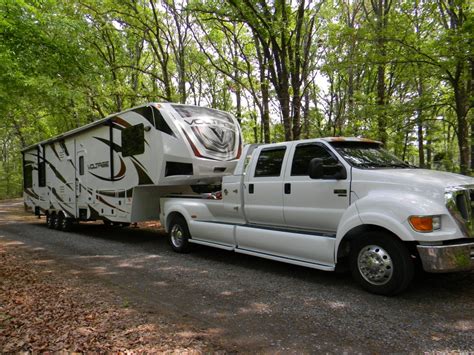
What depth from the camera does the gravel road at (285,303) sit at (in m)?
3.80

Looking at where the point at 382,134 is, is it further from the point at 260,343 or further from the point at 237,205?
the point at 260,343

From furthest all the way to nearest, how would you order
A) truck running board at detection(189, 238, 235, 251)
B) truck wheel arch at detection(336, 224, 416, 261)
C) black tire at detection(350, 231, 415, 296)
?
truck running board at detection(189, 238, 235, 251), truck wheel arch at detection(336, 224, 416, 261), black tire at detection(350, 231, 415, 296)

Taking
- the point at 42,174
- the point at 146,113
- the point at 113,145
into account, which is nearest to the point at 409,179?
the point at 146,113

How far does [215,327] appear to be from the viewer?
4195mm

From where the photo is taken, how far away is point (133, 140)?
31.0 ft

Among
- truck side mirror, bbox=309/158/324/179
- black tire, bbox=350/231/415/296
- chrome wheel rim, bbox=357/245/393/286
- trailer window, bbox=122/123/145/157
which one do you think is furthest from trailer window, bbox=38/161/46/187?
chrome wheel rim, bbox=357/245/393/286

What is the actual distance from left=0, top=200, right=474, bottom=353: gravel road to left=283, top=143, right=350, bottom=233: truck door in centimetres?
94

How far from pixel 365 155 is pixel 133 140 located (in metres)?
5.80

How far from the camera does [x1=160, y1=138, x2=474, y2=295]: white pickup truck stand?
4633mm

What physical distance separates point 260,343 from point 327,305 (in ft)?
4.59

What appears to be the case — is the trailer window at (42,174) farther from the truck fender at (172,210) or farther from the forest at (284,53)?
the truck fender at (172,210)

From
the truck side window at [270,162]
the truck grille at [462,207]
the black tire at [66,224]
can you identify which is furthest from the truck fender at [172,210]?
the black tire at [66,224]

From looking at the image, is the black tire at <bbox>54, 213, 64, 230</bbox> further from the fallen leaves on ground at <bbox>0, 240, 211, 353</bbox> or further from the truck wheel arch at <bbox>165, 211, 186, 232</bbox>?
the fallen leaves on ground at <bbox>0, 240, 211, 353</bbox>

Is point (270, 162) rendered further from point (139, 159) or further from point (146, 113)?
point (139, 159)
